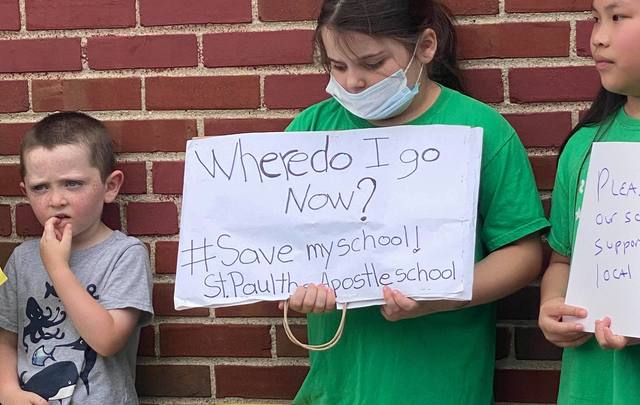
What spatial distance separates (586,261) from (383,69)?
0.63m

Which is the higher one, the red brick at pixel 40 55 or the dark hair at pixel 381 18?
the dark hair at pixel 381 18

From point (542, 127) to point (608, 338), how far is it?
797 millimetres

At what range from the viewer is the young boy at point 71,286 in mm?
2535

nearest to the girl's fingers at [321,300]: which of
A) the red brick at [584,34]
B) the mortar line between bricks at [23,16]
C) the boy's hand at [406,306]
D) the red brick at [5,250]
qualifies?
the boy's hand at [406,306]

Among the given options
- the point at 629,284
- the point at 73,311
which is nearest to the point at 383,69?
the point at 629,284

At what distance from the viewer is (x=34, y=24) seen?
111 inches

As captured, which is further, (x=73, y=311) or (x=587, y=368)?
(x=73, y=311)

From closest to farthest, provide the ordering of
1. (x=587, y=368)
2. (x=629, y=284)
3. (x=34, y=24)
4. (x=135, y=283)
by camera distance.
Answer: (x=629, y=284) < (x=587, y=368) < (x=135, y=283) < (x=34, y=24)

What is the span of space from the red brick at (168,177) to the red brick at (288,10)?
1.59 ft

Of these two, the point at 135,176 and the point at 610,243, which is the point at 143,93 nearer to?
the point at 135,176

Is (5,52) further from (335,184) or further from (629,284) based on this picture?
(629,284)

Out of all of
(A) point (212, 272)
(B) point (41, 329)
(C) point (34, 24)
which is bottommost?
(B) point (41, 329)

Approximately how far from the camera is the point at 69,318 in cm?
259

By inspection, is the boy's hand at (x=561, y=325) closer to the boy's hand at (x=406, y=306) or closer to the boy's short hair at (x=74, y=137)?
the boy's hand at (x=406, y=306)
